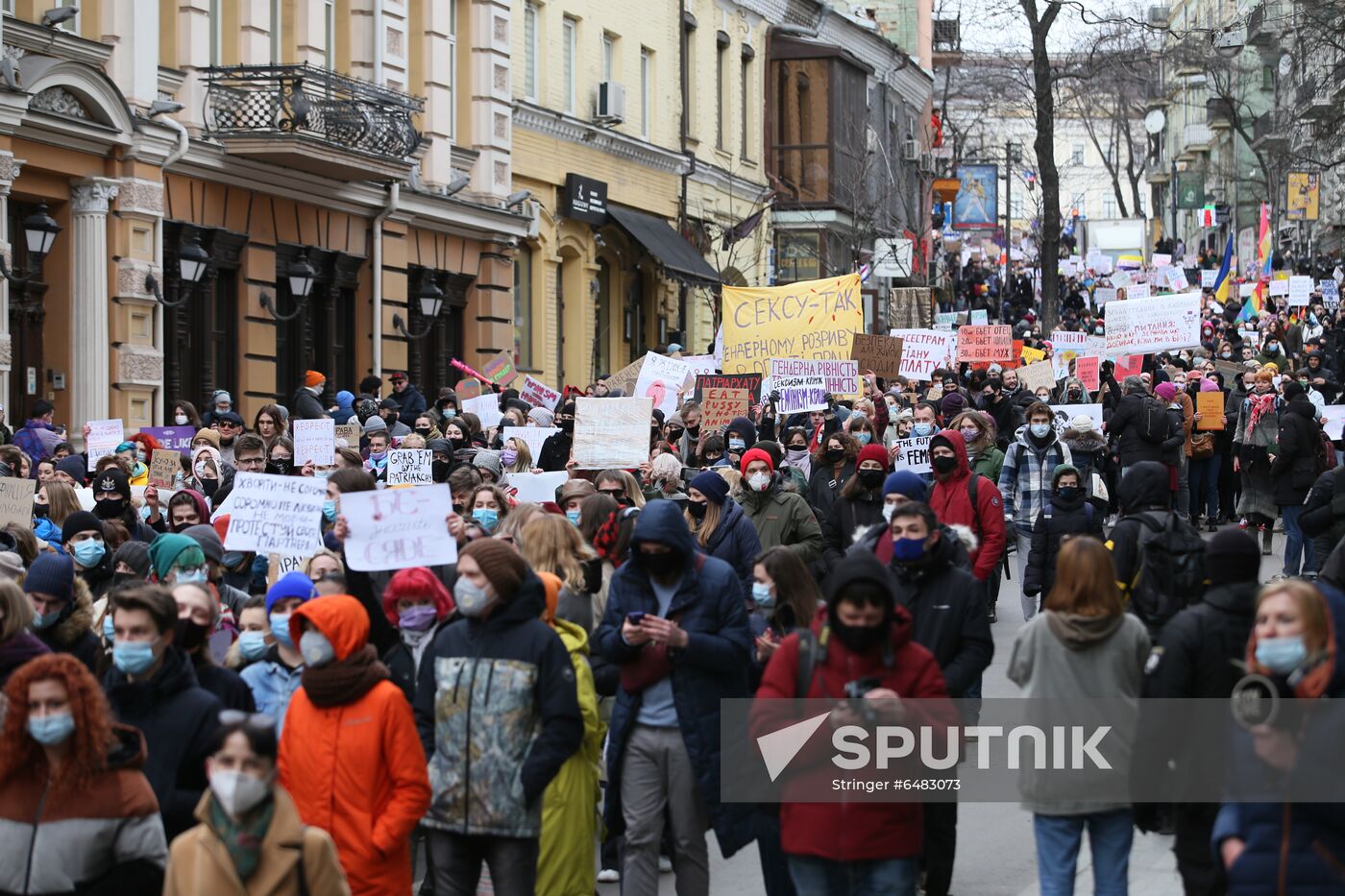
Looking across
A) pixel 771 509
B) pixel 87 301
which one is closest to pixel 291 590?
pixel 771 509

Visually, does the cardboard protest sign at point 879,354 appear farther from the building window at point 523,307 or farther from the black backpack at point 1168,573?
the black backpack at point 1168,573

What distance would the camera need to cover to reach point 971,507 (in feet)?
39.4

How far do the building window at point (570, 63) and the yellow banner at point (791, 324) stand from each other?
41.6ft

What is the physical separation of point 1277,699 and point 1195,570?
3383 mm

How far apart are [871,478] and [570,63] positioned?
81.8 ft

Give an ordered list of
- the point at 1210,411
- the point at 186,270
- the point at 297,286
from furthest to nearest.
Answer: the point at 297,286
the point at 186,270
the point at 1210,411

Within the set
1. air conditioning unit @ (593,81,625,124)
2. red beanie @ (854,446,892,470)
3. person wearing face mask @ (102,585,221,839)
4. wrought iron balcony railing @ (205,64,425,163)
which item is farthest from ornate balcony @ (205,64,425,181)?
person wearing face mask @ (102,585,221,839)

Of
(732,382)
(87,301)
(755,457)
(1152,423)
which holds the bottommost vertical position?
(755,457)

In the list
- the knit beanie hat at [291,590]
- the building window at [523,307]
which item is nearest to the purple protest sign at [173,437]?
the knit beanie hat at [291,590]

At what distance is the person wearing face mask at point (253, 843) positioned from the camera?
5.51m

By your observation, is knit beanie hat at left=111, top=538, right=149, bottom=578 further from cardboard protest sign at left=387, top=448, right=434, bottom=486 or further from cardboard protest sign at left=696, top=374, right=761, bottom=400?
cardboard protest sign at left=696, top=374, right=761, bottom=400

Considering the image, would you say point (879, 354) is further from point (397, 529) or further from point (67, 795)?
point (67, 795)

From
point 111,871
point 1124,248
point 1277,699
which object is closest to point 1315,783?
point 1277,699

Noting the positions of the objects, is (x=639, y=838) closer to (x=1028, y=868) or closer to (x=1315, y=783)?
(x=1028, y=868)
